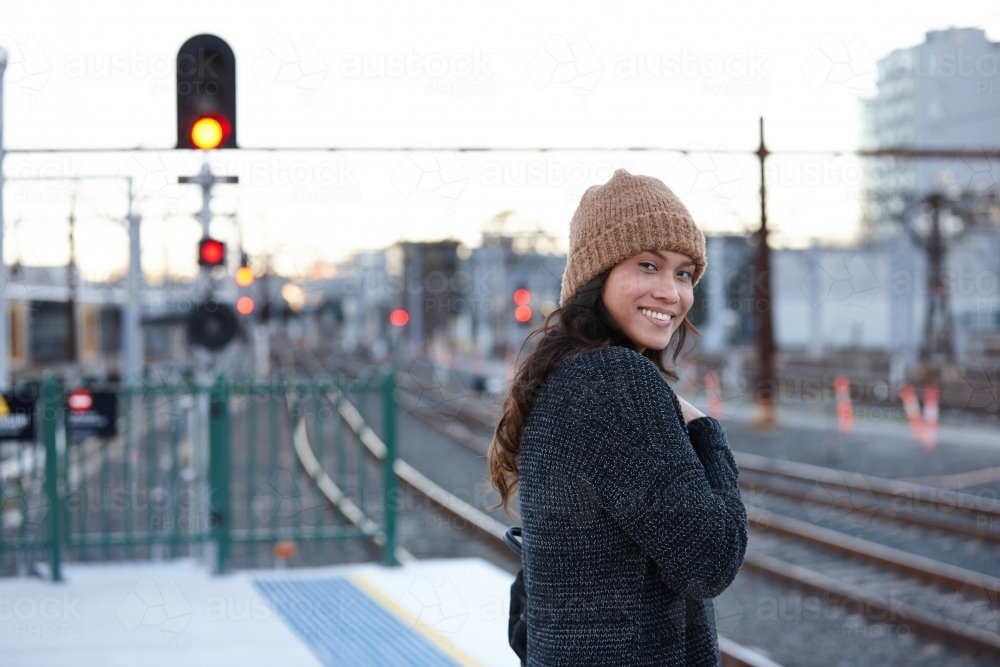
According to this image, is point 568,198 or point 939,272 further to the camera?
point 939,272

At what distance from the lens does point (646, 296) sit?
1887 mm

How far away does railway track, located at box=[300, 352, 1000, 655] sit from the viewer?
6305mm

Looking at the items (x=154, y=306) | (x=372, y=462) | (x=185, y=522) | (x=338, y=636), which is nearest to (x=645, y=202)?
(x=338, y=636)

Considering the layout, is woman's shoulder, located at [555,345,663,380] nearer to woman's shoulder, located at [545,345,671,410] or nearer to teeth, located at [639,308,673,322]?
woman's shoulder, located at [545,345,671,410]

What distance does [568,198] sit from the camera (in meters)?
6.67

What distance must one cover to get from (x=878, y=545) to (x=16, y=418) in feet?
22.4

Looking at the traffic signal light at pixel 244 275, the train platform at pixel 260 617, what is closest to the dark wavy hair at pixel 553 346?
the train platform at pixel 260 617

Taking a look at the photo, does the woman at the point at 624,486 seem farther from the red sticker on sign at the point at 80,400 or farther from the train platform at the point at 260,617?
the red sticker on sign at the point at 80,400

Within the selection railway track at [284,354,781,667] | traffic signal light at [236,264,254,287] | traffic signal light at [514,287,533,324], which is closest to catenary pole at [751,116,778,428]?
railway track at [284,354,781,667]

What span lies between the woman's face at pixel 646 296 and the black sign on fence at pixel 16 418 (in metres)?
4.76

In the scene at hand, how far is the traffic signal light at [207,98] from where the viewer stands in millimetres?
4664

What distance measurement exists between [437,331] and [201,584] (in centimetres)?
4735

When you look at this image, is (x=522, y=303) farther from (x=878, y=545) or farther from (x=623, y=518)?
(x=623, y=518)

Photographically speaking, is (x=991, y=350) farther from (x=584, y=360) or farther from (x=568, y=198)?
(x=584, y=360)
